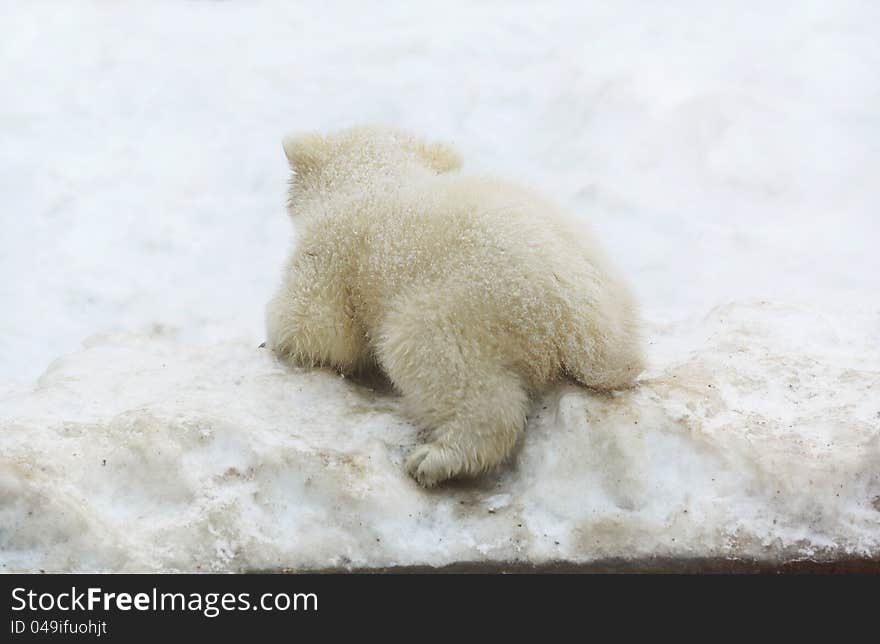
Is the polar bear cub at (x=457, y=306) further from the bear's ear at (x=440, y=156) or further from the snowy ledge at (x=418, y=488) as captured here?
the bear's ear at (x=440, y=156)

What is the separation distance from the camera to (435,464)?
3453mm

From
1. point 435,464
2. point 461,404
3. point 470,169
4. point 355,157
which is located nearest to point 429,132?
point 470,169

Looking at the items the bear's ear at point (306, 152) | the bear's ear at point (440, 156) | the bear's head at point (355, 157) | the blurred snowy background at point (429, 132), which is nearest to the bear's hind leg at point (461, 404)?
the bear's head at point (355, 157)

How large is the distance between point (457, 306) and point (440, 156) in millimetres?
1177

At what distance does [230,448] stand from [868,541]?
2.01m

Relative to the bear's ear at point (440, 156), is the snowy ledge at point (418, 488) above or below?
below

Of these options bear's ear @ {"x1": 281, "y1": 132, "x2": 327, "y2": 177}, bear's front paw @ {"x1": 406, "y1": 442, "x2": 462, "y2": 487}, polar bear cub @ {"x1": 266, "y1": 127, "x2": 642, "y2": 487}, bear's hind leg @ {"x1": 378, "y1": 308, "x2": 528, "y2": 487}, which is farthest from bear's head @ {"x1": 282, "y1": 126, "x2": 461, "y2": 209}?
bear's front paw @ {"x1": 406, "y1": 442, "x2": 462, "y2": 487}

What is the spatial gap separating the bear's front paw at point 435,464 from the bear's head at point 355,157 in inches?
49.2

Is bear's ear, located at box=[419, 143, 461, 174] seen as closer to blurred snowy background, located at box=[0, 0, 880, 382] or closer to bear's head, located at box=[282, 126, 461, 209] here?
bear's head, located at box=[282, 126, 461, 209]

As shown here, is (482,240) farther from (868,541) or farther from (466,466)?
(868,541)

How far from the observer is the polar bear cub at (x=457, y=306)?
3.47 metres

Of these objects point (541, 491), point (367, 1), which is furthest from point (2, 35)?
point (541, 491)

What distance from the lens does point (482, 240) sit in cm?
359

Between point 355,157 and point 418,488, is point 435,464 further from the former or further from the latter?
point 355,157
